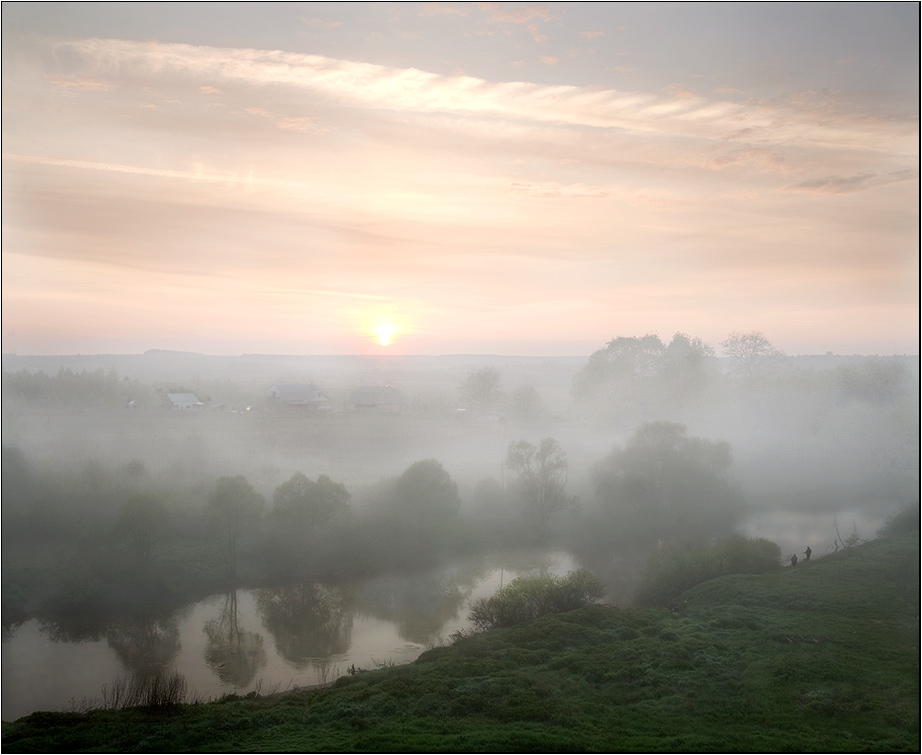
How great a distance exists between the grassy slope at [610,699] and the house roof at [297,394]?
12.2 m

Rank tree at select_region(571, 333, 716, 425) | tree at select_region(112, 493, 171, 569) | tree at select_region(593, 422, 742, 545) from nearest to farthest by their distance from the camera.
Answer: tree at select_region(112, 493, 171, 569) < tree at select_region(593, 422, 742, 545) < tree at select_region(571, 333, 716, 425)

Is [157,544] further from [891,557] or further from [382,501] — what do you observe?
[891,557]

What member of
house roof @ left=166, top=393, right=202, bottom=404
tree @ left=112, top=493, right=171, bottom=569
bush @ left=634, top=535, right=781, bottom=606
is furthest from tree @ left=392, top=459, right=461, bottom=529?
house roof @ left=166, top=393, right=202, bottom=404

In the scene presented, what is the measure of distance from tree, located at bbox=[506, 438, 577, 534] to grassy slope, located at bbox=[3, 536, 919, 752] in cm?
633

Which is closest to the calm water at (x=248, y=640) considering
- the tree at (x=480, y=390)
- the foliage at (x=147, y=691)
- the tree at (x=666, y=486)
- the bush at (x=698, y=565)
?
the foliage at (x=147, y=691)

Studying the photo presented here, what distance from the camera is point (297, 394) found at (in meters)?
21.5

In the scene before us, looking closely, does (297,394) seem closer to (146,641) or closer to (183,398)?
(183,398)

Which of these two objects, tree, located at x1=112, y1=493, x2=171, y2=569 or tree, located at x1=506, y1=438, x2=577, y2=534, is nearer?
tree, located at x1=112, y1=493, x2=171, y2=569

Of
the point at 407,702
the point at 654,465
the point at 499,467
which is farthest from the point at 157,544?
the point at 654,465

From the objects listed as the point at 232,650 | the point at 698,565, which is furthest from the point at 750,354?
the point at 232,650

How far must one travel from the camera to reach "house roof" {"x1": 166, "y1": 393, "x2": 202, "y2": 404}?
21.4 meters

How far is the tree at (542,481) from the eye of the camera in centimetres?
1803

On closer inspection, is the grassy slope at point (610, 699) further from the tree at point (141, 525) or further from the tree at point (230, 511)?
the tree at point (230, 511)

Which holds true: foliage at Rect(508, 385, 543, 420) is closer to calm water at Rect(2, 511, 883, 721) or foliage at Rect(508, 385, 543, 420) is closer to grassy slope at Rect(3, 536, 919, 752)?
calm water at Rect(2, 511, 883, 721)
